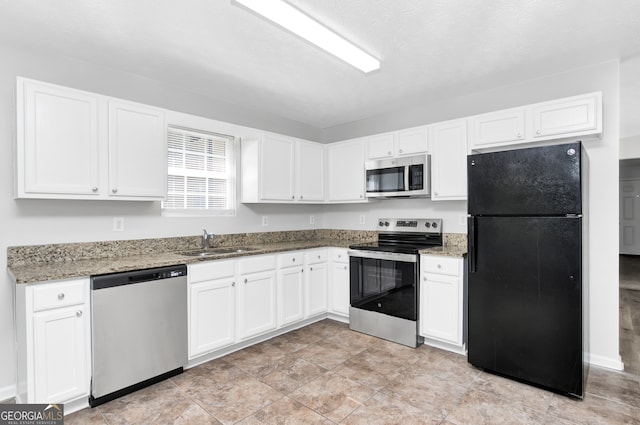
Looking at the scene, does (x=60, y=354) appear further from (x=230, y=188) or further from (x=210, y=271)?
(x=230, y=188)

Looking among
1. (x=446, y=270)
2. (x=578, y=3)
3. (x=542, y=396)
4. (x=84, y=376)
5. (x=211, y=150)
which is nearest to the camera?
(x=578, y=3)

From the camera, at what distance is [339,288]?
12.9 feet

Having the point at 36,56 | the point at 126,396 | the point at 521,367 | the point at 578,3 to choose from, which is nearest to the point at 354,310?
the point at 521,367

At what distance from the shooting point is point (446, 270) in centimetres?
309

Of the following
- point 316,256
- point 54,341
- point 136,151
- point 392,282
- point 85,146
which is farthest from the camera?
point 316,256

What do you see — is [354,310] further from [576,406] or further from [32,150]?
[32,150]

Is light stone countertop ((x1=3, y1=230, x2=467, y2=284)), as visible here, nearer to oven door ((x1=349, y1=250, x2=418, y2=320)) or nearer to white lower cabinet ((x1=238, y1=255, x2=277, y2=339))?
white lower cabinet ((x1=238, y1=255, x2=277, y2=339))

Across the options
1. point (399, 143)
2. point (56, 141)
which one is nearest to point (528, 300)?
point (399, 143)

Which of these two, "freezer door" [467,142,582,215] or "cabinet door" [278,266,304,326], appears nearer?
"freezer door" [467,142,582,215]

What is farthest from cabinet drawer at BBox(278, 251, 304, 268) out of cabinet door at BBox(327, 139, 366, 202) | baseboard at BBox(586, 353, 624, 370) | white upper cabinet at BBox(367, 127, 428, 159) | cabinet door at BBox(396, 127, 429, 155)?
baseboard at BBox(586, 353, 624, 370)

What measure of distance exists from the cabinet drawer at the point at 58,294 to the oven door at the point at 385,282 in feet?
Result: 8.06

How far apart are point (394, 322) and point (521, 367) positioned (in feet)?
3.78

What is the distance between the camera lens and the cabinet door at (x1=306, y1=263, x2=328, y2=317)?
381cm

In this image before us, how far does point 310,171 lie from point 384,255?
1.48 m
